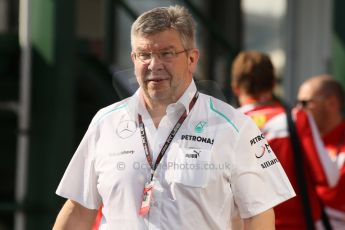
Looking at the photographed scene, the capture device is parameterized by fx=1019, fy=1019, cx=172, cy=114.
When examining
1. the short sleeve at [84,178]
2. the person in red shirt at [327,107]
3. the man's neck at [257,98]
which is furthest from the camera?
the person in red shirt at [327,107]

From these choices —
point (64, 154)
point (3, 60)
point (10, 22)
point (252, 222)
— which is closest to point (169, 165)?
point (252, 222)

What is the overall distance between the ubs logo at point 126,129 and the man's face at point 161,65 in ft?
0.46

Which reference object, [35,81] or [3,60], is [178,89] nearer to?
[35,81]

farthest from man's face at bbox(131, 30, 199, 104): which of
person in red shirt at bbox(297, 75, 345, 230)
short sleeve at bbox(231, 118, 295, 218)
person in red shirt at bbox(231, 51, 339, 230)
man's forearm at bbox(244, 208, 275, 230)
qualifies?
person in red shirt at bbox(297, 75, 345, 230)

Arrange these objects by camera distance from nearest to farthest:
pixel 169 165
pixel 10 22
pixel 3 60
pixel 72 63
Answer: pixel 169 165
pixel 72 63
pixel 3 60
pixel 10 22

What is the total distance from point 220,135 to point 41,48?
360cm

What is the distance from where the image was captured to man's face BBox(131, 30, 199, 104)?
3.93m

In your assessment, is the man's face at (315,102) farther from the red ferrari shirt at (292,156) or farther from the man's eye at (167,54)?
the man's eye at (167,54)

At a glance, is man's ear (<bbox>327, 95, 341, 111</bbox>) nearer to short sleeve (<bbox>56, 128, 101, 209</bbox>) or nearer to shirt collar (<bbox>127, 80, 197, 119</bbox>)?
shirt collar (<bbox>127, 80, 197, 119</bbox>)

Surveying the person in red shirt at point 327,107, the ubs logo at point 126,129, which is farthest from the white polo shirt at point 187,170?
the person in red shirt at point 327,107

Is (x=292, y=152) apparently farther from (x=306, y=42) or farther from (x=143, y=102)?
(x=306, y=42)

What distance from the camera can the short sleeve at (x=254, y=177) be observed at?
3.97 meters

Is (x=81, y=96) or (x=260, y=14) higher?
(x=260, y=14)

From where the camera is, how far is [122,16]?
10328mm
